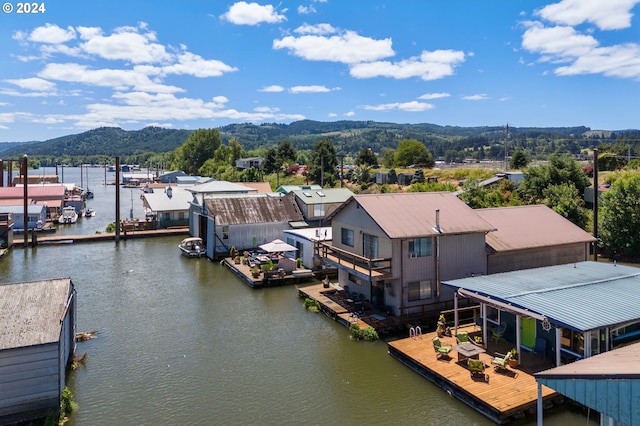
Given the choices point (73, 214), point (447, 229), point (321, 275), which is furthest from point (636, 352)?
point (73, 214)

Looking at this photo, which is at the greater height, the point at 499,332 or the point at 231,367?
the point at 499,332

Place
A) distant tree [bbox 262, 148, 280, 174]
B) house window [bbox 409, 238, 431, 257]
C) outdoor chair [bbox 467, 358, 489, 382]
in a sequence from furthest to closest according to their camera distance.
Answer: distant tree [bbox 262, 148, 280, 174] < house window [bbox 409, 238, 431, 257] < outdoor chair [bbox 467, 358, 489, 382]

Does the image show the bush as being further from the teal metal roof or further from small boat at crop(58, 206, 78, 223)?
small boat at crop(58, 206, 78, 223)

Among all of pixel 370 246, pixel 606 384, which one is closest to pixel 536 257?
pixel 370 246

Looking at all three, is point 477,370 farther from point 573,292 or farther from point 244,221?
point 244,221

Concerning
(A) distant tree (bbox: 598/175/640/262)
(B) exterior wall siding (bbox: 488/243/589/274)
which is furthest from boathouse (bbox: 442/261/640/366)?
(A) distant tree (bbox: 598/175/640/262)

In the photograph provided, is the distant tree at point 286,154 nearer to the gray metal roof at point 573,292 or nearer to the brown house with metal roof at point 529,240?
the brown house with metal roof at point 529,240
